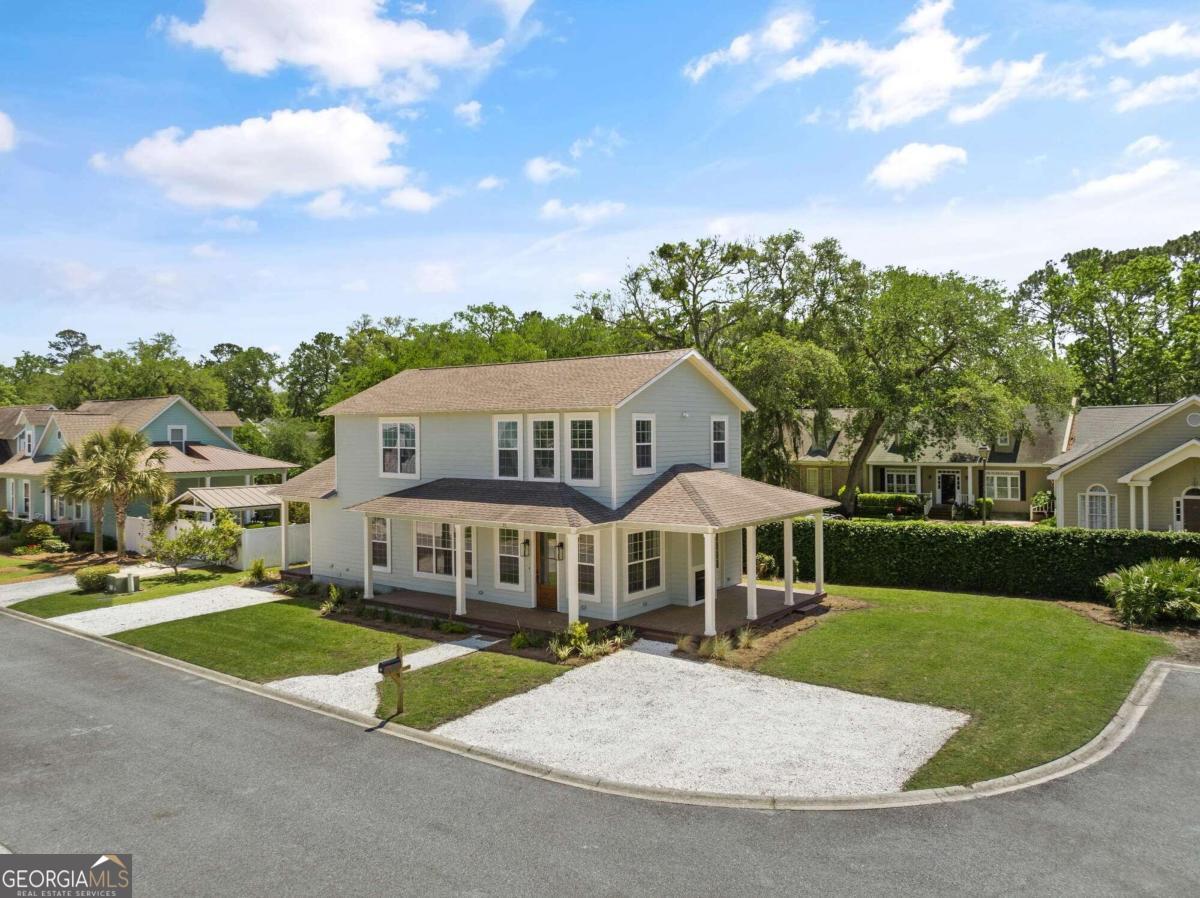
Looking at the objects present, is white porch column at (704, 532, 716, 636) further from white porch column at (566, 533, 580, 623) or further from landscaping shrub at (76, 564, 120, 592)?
landscaping shrub at (76, 564, 120, 592)

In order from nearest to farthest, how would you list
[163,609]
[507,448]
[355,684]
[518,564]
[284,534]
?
[355,684] → [518,564] → [507,448] → [163,609] → [284,534]

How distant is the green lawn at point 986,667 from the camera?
10914mm

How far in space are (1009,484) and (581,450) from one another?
31402 millimetres

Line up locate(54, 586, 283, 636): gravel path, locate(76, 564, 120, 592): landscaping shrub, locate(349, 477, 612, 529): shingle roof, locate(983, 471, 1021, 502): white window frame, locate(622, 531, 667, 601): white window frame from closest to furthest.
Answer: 1. locate(349, 477, 612, 529): shingle roof
2. locate(622, 531, 667, 601): white window frame
3. locate(54, 586, 283, 636): gravel path
4. locate(76, 564, 120, 592): landscaping shrub
5. locate(983, 471, 1021, 502): white window frame

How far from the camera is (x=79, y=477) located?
90.8ft

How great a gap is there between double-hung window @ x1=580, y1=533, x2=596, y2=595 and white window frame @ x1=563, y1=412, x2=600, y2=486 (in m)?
1.40

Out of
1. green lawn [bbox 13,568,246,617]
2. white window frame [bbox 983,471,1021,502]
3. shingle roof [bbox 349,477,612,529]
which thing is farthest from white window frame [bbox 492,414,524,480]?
white window frame [bbox 983,471,1021,502]

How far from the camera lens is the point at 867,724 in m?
11.9

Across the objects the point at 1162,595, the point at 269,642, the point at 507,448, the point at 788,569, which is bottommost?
the point at 269,642

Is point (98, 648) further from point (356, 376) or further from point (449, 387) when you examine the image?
point (356, 376)

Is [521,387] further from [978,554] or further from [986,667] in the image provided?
[978,554]

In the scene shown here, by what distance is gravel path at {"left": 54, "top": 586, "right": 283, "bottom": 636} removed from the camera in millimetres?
19203

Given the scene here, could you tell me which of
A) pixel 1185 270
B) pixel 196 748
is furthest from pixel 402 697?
pixel 1185 270

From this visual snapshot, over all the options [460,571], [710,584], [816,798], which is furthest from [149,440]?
[816,798]
